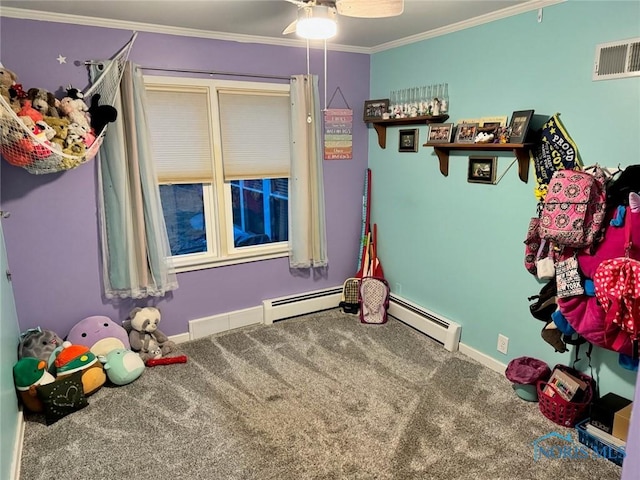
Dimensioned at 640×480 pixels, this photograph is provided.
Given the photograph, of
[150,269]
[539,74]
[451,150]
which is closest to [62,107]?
[150,269]

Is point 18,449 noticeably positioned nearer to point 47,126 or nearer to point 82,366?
point 82,366

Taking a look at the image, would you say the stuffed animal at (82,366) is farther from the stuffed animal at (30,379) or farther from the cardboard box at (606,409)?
the cardboard box at (606,409)

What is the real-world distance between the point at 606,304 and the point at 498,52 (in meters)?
1.65

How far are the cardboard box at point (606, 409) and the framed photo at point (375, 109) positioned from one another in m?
2.51

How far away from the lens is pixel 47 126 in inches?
92.7

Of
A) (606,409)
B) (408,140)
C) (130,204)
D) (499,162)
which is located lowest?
(606,409)

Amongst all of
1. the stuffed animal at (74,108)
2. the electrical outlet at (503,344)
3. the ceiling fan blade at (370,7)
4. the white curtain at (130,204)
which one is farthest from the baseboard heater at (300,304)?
the ceiling fan blade at (370,7)

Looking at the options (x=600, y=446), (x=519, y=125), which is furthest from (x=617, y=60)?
(x=600, y=446)

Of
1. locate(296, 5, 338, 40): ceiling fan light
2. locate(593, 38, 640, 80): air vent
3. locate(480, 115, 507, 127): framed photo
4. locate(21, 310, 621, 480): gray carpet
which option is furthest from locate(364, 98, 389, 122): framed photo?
locate(21, 310, 621, 480): gray carpet

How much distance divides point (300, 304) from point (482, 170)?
6.22 ft

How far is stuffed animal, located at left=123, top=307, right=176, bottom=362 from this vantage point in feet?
10.1

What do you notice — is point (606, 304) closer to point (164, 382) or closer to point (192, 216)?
point (164, 382)

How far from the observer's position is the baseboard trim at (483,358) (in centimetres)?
295

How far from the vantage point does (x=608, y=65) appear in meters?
2.16
